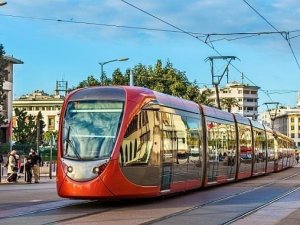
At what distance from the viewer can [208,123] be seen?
24422 mm

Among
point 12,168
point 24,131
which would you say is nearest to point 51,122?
point 24,131

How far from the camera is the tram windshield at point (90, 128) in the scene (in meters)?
16.4

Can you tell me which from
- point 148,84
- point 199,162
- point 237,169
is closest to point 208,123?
point 199,162

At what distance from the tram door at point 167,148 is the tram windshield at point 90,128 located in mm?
2162

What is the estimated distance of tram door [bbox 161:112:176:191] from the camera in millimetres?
18500

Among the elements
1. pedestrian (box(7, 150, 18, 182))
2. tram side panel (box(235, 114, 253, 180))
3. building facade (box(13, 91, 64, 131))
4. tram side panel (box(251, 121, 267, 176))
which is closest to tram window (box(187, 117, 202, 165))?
tram side panel (box(235, 114, 253, 180))

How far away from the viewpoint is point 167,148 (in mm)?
18859

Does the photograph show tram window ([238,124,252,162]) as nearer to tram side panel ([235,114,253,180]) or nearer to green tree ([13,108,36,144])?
tram side panel ([235,114,253,180])

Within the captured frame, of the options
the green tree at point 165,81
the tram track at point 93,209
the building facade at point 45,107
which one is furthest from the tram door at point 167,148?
the building facade at point 45,107

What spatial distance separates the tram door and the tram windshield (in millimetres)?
2162

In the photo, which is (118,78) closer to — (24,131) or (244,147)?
(24,131)

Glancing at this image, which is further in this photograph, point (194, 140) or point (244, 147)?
point (244, 147)

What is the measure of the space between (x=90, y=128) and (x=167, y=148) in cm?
307

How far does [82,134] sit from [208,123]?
873cm
